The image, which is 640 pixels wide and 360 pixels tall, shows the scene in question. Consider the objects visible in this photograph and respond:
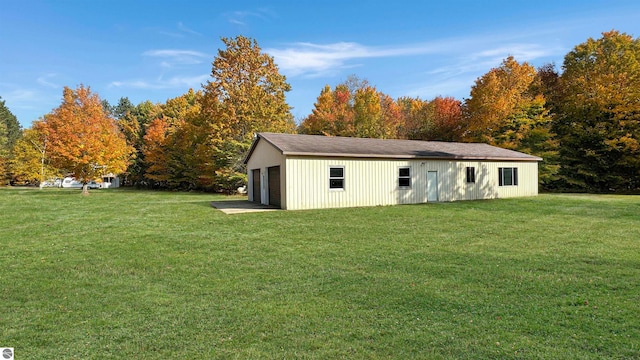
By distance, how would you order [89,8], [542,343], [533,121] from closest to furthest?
1. [542,343]
2. [89,8]
3. [533,121]

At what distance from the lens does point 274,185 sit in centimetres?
1733

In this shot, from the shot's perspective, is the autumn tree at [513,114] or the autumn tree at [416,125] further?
the autumn tree at [416,125]

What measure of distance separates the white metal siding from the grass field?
207 inches

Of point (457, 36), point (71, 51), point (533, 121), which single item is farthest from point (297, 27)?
point (533, 121)

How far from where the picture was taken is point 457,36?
53.2 ft

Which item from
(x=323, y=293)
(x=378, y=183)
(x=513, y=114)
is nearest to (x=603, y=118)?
(x=513, y=114)

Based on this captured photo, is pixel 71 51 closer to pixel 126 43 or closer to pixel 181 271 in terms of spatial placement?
pixel 126 43

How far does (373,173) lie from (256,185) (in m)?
7.06

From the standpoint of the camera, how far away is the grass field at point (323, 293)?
11.5ft

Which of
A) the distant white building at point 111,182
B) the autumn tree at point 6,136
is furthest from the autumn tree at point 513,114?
the autumn tree at point 6,136

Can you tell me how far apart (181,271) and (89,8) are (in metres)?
14.4

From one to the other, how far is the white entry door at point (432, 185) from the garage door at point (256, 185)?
9036 mm

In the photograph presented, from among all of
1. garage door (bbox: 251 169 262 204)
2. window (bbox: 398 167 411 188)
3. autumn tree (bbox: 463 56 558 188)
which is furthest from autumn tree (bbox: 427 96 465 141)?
garage door (bbox: 251 169 262 204)

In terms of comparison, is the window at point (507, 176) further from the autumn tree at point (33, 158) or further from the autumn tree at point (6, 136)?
the autumn tree at point (6, 136)
